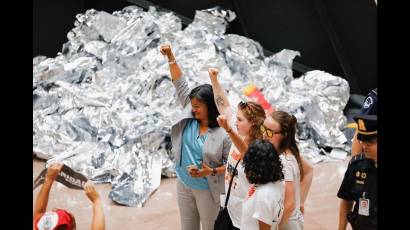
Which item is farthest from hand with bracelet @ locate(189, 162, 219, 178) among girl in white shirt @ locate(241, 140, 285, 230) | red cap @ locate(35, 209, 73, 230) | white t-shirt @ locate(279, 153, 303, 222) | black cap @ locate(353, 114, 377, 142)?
red cap @ locate(35, 209, 73, 230)

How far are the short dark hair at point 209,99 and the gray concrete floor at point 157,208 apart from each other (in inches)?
51.8

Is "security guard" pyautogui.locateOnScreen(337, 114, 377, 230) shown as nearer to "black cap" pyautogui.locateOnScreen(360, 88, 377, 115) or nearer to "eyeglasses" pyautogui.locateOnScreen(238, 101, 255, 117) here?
"black cap" pyautogui.locateOnScreen(360, 88, 377, 115)

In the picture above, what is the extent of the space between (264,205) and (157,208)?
223 cm

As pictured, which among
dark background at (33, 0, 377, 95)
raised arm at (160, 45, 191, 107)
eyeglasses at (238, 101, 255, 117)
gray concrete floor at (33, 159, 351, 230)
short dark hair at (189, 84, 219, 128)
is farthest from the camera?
dark background at (33, 0, 377, 95)

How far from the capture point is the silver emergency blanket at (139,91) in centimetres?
461

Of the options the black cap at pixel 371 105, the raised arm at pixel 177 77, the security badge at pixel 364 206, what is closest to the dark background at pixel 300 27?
the black cap at pixel 371 105

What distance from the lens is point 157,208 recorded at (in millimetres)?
3969

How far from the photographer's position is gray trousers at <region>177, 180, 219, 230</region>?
2.56 meters

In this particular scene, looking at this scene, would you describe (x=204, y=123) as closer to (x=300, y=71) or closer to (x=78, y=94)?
(x=78, y=94)

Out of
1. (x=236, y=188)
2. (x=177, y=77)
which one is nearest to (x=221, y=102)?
(x=177, y=77)

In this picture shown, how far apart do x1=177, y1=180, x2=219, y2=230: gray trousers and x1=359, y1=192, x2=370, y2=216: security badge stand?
782mm

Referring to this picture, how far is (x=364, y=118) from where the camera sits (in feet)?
6.58

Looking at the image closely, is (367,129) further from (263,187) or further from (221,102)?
(221,102)

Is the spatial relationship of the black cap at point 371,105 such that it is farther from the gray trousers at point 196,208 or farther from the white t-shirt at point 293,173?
the gray trousers at point 196,208
